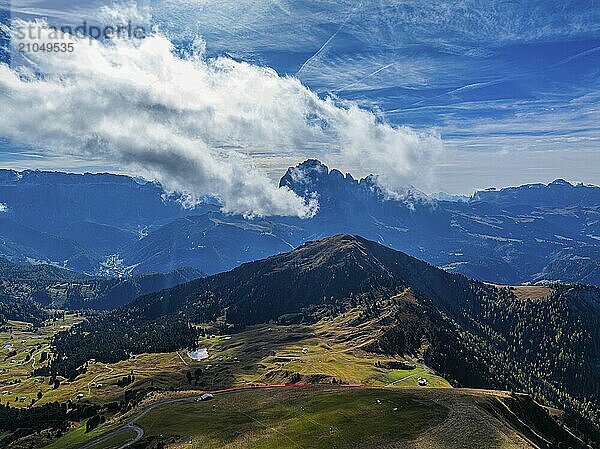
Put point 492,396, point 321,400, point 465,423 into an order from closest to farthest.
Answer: point 465,423 → point 321,400 → point 492,396

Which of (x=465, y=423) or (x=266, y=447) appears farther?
(x=465, y=423)

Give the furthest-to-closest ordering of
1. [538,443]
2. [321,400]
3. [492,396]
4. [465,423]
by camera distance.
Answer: [492,396] < [321,400] < [538,443] < [465,423]

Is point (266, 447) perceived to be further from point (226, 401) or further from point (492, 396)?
point (492, 396)

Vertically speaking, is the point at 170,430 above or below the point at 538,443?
above

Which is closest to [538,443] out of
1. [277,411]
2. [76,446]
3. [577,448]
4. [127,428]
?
[577,448]

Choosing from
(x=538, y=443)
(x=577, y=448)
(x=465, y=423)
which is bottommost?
(x=577, y=448)

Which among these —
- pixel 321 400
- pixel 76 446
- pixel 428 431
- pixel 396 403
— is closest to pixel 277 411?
pixel 321 400

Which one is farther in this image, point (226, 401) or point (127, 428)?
point (226, 401)

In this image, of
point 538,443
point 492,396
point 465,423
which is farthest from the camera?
point 492,396

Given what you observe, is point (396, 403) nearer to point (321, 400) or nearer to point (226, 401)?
point (321, 400)
